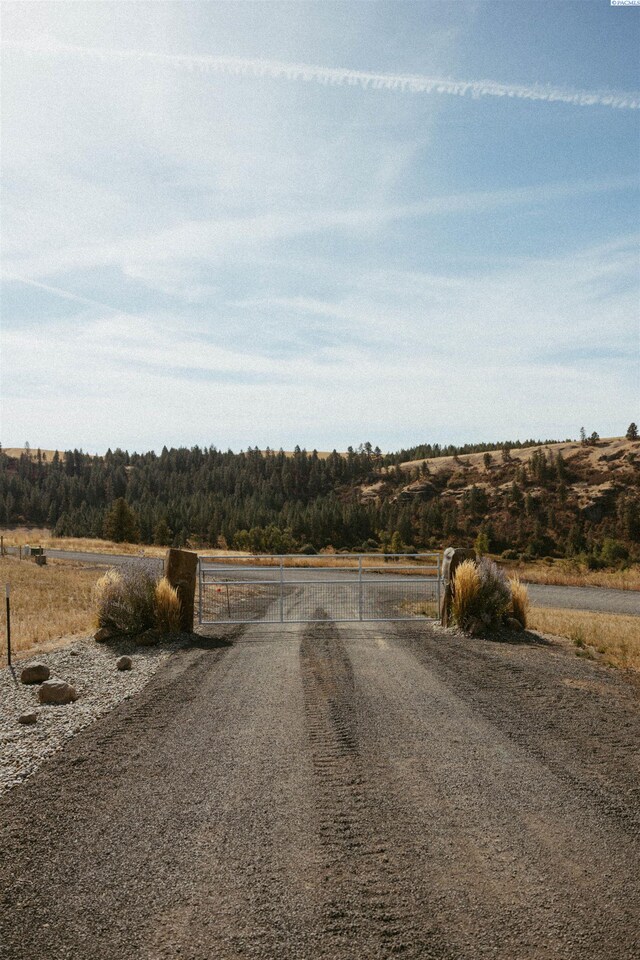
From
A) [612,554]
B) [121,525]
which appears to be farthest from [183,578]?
[121,525]

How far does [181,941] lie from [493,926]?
6.08 ft

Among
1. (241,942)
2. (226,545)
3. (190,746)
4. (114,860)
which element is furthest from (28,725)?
(226,545)

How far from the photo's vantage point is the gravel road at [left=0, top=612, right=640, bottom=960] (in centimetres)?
386

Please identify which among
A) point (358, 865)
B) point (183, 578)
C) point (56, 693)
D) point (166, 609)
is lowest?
point (56, 693)

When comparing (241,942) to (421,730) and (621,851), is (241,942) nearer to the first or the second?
(621,851)

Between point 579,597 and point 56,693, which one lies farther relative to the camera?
point 579,597

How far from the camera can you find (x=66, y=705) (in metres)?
9.34

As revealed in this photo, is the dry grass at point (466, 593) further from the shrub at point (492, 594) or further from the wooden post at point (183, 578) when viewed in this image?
the wooden post at point (183, 578)

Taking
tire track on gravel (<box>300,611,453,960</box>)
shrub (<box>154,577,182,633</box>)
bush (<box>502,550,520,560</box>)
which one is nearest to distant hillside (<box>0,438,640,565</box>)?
bush (<box>502,550,520,560</box>)

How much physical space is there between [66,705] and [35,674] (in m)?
2.03

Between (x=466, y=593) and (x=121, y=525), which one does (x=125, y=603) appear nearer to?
(x=466, y=593)

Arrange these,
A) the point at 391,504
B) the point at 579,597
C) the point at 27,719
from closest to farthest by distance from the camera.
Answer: the point at 27,719, the point at 579,597, the point at 391,504

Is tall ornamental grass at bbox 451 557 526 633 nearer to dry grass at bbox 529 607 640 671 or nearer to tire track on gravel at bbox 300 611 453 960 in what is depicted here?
dry grass at bbox 529 607 640 671

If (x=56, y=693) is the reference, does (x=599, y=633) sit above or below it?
above
